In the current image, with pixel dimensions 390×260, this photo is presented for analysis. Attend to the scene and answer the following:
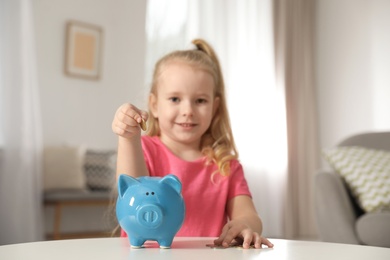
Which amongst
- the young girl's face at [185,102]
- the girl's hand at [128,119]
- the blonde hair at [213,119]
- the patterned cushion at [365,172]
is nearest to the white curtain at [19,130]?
the patterned cushion at [365,172]

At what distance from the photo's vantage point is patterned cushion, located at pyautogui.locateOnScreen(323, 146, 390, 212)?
2.35 meters

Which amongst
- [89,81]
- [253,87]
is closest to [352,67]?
[253,87]

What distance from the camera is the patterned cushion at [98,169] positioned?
14.0 ft

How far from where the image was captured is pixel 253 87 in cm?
496

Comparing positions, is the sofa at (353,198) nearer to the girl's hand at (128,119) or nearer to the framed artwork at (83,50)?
the girl's hand at (128,119)

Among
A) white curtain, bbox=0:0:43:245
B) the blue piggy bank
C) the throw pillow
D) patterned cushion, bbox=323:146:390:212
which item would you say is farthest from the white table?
the throw pillow

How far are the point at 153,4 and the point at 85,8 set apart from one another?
2.21 feet

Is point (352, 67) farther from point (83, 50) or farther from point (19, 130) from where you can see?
point (19, 130)

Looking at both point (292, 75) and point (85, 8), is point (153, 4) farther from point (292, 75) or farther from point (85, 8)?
point (292, 75)

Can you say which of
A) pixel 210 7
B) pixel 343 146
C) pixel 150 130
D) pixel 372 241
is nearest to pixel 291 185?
pixel 210 7

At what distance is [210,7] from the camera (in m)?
4.65

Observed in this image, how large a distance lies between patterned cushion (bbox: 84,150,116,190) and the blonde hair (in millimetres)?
2879

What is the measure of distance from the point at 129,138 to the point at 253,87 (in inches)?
159

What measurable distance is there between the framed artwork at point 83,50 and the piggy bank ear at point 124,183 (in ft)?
12.6
